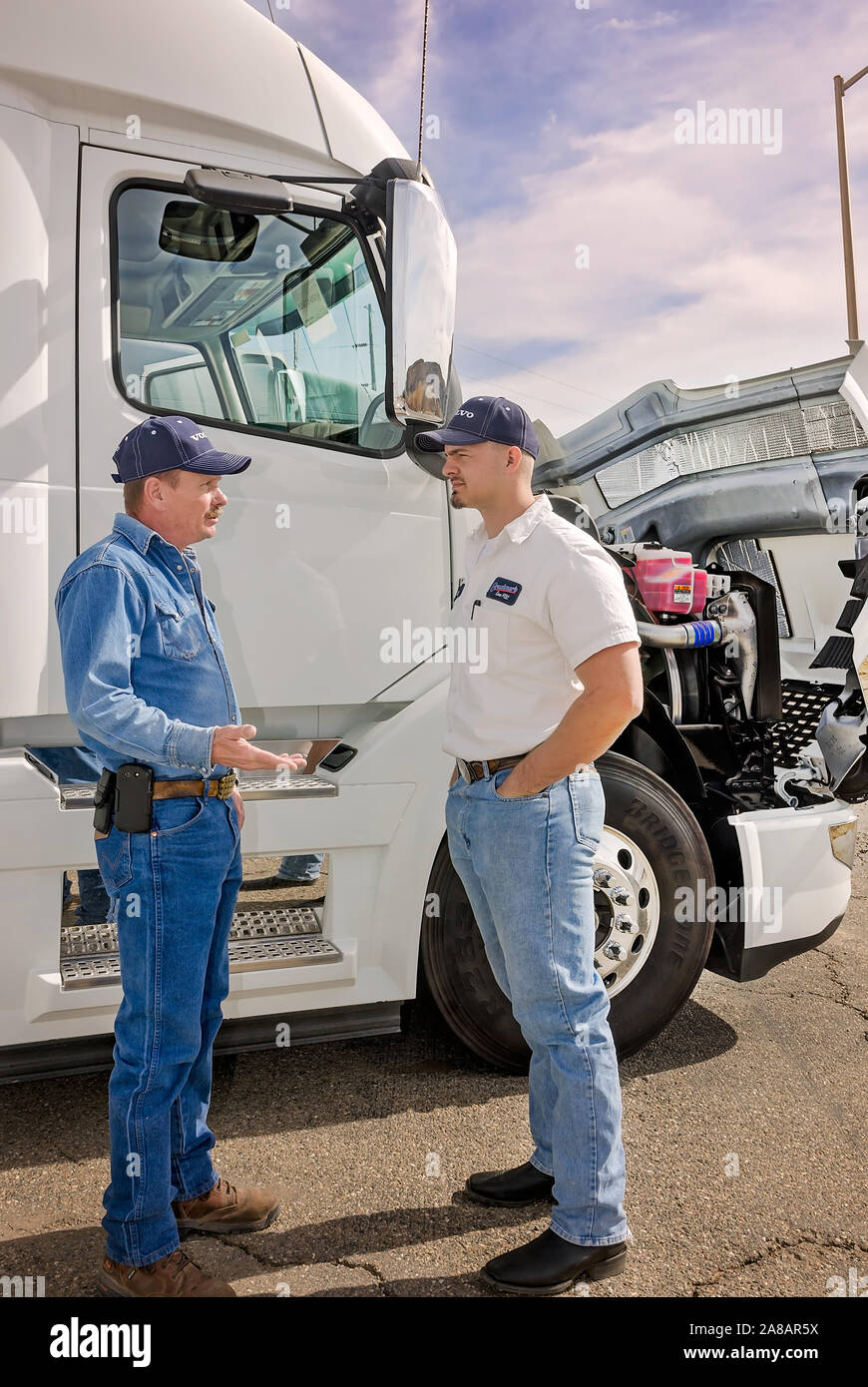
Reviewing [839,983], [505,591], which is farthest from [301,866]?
[839,983]

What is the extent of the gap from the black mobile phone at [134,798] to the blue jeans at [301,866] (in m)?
0.82

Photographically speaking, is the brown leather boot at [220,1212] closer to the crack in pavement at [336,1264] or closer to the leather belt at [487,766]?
the crack in pavement at [336,1264]

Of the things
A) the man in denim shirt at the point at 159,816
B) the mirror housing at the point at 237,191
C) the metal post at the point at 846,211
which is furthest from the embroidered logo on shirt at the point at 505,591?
the metal post at the point at 846,211

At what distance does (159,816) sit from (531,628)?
0.88 meters

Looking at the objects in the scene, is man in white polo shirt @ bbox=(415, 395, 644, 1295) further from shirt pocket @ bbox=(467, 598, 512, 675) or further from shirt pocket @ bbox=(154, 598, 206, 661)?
shirt pocket @ bbox=(154, 598, 206, 661)

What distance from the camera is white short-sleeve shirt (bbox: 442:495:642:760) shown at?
7.27 ft

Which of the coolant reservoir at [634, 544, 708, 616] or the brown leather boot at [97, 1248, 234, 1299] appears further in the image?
the coolant reservoir at [634, 544, 708, 616]

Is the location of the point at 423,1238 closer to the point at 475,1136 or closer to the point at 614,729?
the point at 475,1136

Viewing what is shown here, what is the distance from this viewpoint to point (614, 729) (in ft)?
7.32

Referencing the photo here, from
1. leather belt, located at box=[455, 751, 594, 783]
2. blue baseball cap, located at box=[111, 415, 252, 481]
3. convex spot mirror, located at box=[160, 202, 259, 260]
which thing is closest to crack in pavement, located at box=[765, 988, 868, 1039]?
leather belt, located at box=[455, 751, 594, 783]

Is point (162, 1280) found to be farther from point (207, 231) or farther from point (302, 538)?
point (207, 231)

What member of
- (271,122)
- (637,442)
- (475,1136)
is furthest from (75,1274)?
(637,442)

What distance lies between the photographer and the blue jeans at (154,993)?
7.30ft
